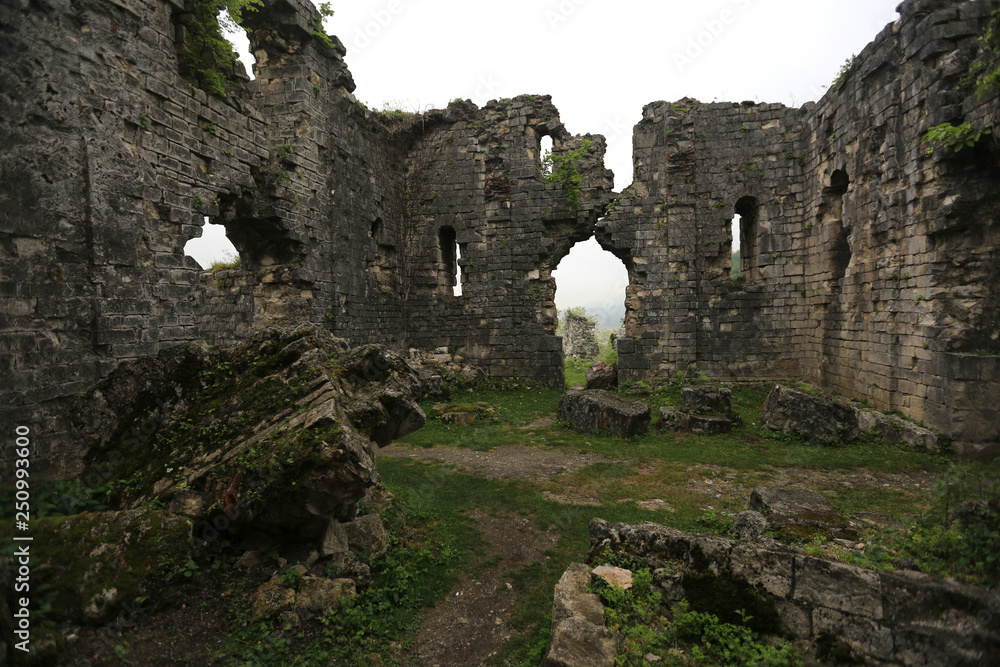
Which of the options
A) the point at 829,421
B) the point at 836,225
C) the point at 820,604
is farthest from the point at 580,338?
the point at 820,604

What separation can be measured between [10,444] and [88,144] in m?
3.49

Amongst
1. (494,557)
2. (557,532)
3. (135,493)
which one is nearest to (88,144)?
(135,493)

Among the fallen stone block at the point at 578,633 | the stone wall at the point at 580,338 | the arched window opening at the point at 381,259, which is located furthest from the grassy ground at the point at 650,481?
the stone wall at the point at 580,338

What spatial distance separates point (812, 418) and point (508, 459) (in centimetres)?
540

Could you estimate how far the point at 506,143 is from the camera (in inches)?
557

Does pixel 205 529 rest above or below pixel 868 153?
below

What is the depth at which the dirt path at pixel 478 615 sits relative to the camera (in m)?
3.48

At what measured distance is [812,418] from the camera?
8.48 meters

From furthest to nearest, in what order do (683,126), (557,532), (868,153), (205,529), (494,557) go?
(683,126), (868,153), (557,532), (494,557), (205,529)

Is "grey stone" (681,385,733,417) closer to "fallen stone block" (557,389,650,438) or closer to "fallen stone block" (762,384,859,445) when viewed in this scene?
"fallen stone block" (762,384,859,445)

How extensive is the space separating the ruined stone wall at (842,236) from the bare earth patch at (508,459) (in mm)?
5632

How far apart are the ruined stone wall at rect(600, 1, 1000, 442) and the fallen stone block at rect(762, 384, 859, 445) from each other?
3.62 ft

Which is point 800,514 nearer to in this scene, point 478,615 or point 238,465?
point 478,615

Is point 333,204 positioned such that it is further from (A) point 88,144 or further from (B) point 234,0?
(A) point 88,144
